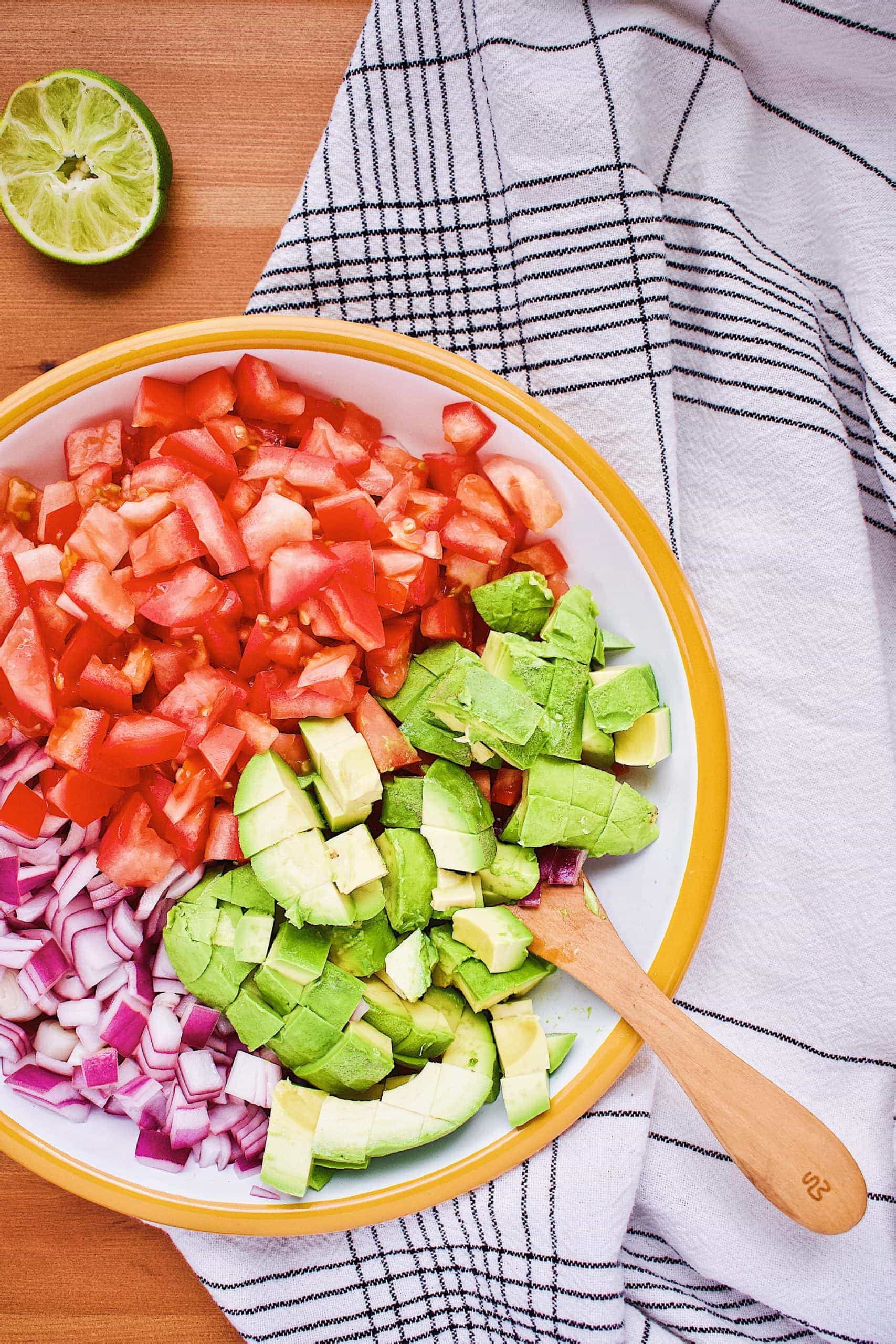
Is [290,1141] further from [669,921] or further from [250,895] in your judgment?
[669,921]

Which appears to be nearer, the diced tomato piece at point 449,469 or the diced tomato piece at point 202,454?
the diced tomato piece at point 202,454

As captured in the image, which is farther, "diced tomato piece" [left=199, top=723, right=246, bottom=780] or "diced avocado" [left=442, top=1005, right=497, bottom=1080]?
"diced avocado" [left=442, top=1005, right=497, bottom=1080]

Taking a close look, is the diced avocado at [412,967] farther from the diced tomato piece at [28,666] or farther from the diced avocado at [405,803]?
the diced tomato piece at [28,666]

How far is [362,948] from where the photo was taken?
1.35 m

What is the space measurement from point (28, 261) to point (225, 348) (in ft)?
1.54

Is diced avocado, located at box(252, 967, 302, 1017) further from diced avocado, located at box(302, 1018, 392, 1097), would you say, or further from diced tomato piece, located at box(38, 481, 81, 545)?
diced tomato piece, located at box(38, 481, 81, 545)

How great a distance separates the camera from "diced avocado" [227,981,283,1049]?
132cm

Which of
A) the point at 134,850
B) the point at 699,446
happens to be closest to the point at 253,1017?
the point at 134,850

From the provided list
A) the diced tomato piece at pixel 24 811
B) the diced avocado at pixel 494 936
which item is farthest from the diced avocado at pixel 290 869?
the diced tomato piece at pixel 24 811

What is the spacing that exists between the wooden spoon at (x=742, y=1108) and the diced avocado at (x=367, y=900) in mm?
246

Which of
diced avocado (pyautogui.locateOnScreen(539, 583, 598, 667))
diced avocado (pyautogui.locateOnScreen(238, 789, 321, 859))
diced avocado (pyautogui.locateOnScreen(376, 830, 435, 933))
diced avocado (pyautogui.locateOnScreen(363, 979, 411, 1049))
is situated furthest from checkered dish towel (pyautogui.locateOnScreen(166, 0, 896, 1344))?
diced avocado (pyautogui.locateOnScreen(238, 789, 321, 859))

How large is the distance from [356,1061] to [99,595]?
729mm

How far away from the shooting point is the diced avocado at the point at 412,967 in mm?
1338

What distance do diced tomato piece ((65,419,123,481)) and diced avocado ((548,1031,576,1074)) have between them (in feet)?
3.50
